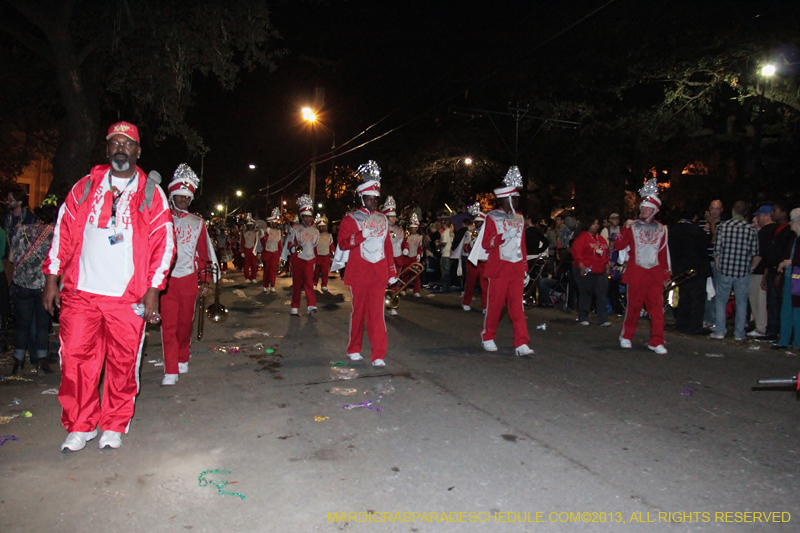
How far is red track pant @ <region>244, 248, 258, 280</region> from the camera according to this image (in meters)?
19.8

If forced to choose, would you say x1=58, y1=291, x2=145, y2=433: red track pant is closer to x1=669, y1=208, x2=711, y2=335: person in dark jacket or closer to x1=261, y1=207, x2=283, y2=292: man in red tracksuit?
x1=669, y1=208, x2=711, y2=335: person in dark jacket

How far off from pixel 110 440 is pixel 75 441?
22 centimetres

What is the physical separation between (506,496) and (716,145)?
29355mm

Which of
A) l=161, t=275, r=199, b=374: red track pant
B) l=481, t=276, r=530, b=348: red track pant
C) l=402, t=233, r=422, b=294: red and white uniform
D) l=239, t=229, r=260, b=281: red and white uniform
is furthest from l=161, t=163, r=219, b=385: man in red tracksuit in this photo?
l=239, t=229, r=260, b=281: red and white uniform

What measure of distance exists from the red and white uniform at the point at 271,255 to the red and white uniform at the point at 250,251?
118 centimetres

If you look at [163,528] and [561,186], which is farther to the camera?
[561,186]

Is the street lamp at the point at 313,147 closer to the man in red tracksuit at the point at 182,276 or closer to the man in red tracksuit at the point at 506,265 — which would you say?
the man in red tracksuit at the point at 506,265

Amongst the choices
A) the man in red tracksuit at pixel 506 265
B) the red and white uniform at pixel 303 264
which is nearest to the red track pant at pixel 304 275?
the red and white uniform at pixel 303 264

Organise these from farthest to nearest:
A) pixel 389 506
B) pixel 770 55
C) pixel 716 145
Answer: pixel 716 145 → pixel 770 55 → pixel 389 506

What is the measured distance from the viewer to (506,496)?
363 cm

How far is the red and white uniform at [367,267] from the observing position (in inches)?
282

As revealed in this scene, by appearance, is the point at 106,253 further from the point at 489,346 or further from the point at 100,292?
the point at 489,346

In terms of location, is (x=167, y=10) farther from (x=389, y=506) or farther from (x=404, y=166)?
(x=404, y=166)

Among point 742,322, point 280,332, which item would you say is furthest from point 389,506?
point 742,322
